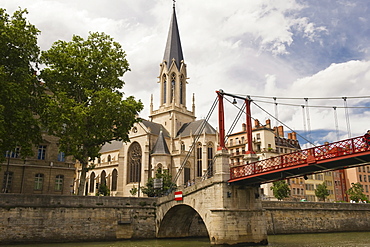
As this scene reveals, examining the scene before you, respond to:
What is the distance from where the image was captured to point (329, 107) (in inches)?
993

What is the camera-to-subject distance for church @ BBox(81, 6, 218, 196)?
52531mm

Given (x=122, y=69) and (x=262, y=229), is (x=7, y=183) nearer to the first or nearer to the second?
(x=122, y=69)

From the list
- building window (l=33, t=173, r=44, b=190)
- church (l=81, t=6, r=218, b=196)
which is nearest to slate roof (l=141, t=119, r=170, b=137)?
church (l=81, t=6, r=218, b=196)

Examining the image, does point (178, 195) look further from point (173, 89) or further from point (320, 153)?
point (173, 89)

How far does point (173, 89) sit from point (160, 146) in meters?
14.5

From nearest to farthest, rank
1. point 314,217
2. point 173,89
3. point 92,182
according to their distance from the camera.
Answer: point 314,217 < point 173,89 < point 92,182

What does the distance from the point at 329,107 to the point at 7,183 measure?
26481mm

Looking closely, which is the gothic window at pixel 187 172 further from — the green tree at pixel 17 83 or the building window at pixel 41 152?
the green tree at pixel 17 83

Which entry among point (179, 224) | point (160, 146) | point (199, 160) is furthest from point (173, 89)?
point (179, 224)

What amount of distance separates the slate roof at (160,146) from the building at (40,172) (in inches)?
787

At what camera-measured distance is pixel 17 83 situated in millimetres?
23172

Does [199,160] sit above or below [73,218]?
above

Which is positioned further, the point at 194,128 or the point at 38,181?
the point at 194,128

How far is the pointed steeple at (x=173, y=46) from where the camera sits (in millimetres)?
66312
